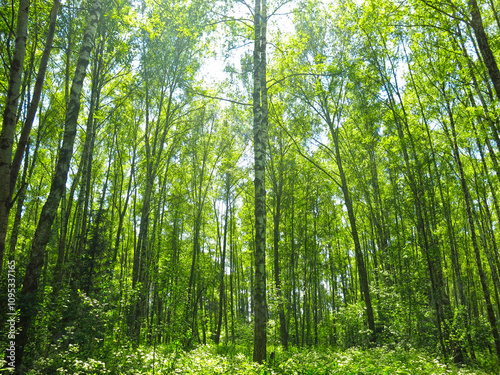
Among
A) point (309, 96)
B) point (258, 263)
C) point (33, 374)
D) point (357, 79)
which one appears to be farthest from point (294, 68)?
point (33, 374)

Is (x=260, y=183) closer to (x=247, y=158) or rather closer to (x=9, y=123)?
(x=9, y=123)

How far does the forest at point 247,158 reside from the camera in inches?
231

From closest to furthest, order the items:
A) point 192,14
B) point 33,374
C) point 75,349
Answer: point 33,374, point 75,349, point 192,14

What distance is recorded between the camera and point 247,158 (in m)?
19.9

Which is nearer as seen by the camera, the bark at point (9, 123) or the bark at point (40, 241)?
the bark at point (9, 123)

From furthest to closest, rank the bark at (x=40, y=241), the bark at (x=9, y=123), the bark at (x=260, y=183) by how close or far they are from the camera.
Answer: the bark at (x=260, y=183) → the bark at (x=40, y=241) → the bark at (x=9, y=123)

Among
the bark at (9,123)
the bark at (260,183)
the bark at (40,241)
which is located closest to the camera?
the bark at (9,123)

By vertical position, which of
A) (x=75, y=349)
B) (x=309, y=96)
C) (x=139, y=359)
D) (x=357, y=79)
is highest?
(x=309, y=96)

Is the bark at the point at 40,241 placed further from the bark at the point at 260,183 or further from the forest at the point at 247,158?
the bark at the point at 260,183

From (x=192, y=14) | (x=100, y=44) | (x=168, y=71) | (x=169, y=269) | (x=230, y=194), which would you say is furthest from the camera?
(x=230, y=194)

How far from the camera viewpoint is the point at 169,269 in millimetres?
10148

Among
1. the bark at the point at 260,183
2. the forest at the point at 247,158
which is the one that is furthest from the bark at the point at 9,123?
the bark at the point at 260,183

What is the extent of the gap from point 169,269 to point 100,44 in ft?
33.1

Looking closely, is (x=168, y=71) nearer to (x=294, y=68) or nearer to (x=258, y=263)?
(x=294, y=68)
